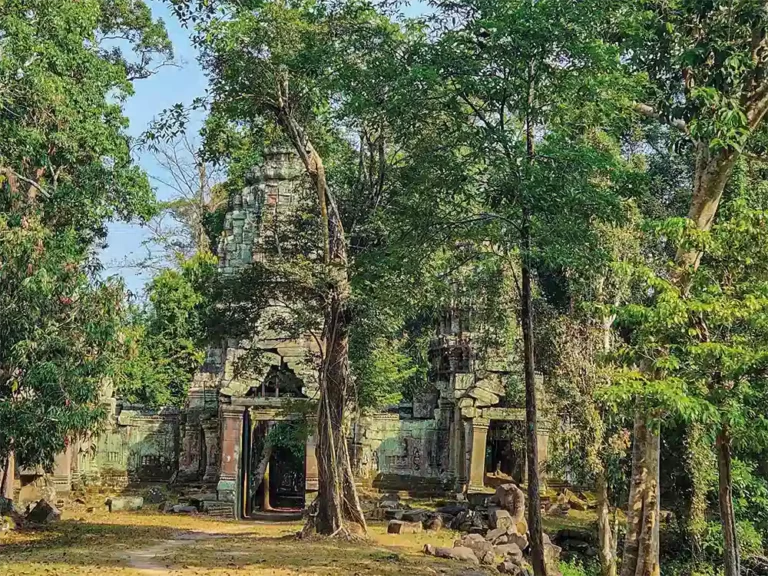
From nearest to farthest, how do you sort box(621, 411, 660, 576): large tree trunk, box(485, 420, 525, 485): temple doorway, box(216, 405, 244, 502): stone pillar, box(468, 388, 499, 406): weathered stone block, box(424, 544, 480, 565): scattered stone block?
box(621, 411, 660, 576): large tree trunk, box(424, 544, 480, 565): scattered stone block, box(485, 420, 525, 485): temple doorway, box(216, 405, 244, 502): stone pillar, box(468, 388, 499, 406): weathered stone block

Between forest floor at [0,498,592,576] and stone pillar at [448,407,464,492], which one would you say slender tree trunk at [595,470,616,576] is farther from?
stone pillar at [448,407,464,492]


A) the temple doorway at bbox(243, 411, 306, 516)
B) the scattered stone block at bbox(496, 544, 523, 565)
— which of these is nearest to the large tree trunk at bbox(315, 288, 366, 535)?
the scattered stone block at bbox(496, 544, 523, 565)

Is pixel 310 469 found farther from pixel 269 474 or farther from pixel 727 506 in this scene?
pixel 727 506


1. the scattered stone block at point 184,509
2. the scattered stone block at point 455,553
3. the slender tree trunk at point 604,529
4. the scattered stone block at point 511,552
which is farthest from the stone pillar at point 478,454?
the scattered stone block at point 455,553

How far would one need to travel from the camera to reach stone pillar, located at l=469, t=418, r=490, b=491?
20859 mm

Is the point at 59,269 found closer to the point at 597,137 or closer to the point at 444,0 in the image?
the point at 444,0

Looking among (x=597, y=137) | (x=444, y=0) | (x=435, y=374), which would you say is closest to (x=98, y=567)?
(x=444, y=0)

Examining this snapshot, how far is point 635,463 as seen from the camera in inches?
→ 417

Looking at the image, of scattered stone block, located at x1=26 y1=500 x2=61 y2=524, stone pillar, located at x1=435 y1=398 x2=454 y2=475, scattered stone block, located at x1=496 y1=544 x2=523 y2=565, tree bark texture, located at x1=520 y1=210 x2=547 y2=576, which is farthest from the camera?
stone pillar, located at x1=435 y1=398 x2=454 y2=475

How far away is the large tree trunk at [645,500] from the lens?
Result: 1033 centimetres

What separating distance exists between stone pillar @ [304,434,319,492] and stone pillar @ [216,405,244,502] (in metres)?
1.72

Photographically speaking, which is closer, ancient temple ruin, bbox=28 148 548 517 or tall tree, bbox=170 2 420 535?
tall tree, bbox=170 2 420 535

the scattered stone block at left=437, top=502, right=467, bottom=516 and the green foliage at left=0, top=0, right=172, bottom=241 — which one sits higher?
the green foliage at left=0, top=0, right=172, bottom=241

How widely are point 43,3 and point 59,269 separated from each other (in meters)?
5.11
